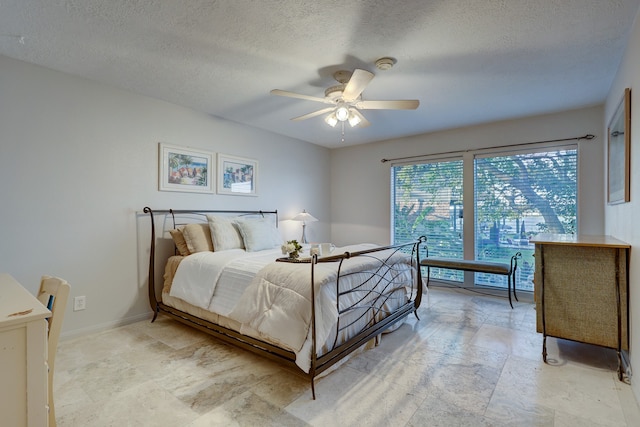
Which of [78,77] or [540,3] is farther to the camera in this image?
[78,77]

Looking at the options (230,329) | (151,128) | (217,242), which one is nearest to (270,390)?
(230,329)

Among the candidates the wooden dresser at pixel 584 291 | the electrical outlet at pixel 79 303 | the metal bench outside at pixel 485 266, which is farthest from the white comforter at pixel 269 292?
the metal bench outside at pixel 485 266

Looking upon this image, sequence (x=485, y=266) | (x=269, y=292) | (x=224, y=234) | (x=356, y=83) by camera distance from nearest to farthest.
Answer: (x=269, y=292)
(x=356, y=83)
(x=224, y=234)
(x=485, y=266)

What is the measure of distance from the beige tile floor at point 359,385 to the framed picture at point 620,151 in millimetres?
1315

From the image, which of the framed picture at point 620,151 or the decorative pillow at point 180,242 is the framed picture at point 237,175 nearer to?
the decorative pillow at point 180,242

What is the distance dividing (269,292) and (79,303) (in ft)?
6.54

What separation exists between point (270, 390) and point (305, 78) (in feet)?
8.30

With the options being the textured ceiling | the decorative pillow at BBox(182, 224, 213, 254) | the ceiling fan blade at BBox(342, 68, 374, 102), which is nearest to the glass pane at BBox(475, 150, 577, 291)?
the textured ceiling

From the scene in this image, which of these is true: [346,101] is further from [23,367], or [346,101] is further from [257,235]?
[23,367]

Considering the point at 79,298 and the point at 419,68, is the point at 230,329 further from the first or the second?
the point at 419,68

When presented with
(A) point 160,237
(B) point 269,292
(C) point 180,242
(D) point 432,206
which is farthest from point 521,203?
(A) point 160,237

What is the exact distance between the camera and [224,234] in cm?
341

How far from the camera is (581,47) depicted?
2346mm

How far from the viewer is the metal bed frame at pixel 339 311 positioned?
2.05m
